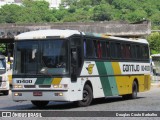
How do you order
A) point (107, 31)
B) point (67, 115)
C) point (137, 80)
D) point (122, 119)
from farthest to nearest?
point (107, 31) < point (137, 80) < point (67, 115) < point (122, 119)

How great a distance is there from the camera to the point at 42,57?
21297mm

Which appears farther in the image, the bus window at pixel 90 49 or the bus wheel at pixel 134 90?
the bus wheel at pixel 134 90

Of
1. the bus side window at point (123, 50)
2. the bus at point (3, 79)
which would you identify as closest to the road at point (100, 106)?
the bus side window at point (123, 50)

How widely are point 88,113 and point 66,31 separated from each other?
390cm

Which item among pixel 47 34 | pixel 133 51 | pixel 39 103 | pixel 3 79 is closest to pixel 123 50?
pixel 133 51

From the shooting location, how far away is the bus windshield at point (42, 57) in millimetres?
21125

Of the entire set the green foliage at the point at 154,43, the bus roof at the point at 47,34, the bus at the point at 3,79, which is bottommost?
the green foliage at the point at 154,43

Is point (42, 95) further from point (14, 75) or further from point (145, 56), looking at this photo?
point (145, 56)

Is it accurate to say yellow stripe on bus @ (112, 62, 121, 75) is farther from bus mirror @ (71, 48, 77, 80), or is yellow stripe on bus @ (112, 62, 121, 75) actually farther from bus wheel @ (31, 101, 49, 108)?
bus mirror @ (71, 48, 77, 80)

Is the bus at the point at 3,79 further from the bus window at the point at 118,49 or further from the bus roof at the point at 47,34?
the bus roof at the point at 47,34

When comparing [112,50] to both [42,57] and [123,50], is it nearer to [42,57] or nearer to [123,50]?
[123,50]

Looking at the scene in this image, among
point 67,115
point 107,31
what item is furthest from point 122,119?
point 107,31

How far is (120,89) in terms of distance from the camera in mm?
25750

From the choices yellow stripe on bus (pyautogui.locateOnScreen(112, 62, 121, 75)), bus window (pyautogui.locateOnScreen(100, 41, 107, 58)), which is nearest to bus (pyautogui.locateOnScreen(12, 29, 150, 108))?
bus window (pyautogui.locateOnScreen(100, 41, 107, 58))
